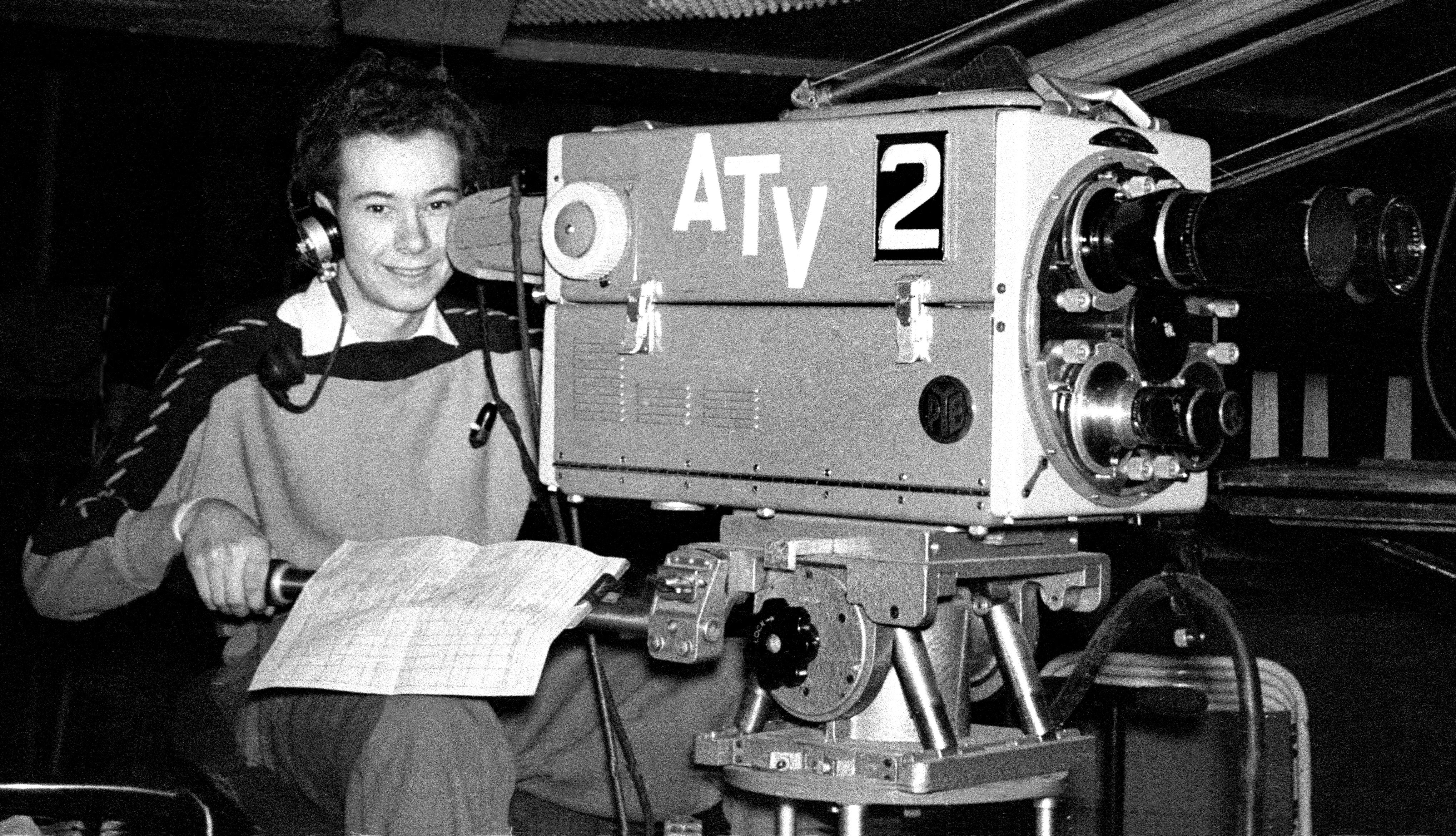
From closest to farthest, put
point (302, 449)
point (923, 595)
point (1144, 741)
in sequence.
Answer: point (923, 595), point (302, 449), point (1144, 741)

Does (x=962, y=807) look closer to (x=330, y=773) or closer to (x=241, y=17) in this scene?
(x=330, y=773)

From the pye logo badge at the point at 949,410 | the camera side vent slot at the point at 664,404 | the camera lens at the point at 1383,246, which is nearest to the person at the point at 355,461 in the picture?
the camera side vent slot at the point at 664,404

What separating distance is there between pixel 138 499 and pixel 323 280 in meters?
0.33

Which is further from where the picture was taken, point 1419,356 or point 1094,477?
point 1419,356

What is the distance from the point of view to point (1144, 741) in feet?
6.42

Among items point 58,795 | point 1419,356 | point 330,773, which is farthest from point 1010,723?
point 1419,356

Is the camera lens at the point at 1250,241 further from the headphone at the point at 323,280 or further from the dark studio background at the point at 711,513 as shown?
the headphone at the point at 323,280

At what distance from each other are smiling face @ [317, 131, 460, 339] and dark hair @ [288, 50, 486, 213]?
0.01 m

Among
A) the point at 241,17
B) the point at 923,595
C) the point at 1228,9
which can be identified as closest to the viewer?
the point at 923,595

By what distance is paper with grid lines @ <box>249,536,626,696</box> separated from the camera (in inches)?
46.2

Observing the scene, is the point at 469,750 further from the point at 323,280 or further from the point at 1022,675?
the point at 323,280

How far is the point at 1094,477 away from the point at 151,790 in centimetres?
82

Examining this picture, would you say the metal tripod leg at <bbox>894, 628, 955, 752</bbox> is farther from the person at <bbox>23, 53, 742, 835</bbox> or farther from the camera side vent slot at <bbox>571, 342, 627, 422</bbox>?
the person at <bbox>23, 53, 742, 835</bbox>

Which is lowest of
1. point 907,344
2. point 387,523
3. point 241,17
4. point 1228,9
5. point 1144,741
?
point 1144,741
